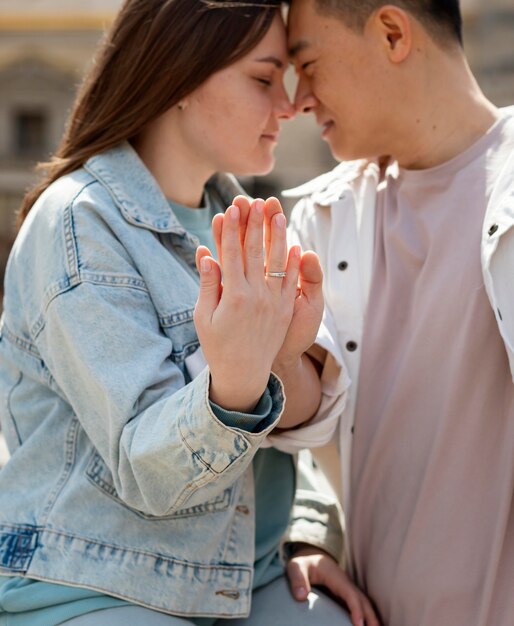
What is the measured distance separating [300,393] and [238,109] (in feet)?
2.21

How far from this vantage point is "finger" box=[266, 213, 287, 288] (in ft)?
4.81

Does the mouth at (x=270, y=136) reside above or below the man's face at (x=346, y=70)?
below

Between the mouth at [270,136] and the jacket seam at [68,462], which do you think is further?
the mouth at [270,136]

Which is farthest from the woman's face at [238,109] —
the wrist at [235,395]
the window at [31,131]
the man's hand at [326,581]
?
the window at [31,131]

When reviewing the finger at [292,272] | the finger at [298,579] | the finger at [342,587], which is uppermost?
the finger at [292,272]

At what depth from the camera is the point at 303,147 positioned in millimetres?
18234

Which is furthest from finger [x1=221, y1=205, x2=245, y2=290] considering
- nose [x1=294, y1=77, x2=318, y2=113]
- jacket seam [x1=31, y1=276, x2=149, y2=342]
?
nose [x1=294, y1=77, x2=318, y2=113]

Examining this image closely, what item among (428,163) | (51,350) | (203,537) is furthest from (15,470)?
(428,163)

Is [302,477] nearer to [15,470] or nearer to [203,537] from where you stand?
[203,537]

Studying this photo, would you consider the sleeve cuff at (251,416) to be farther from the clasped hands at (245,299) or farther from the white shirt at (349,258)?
the white shirt at (349,258)

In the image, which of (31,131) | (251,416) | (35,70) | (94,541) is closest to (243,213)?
(251,416)

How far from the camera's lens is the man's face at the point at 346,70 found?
220cm

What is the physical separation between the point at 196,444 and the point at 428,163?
1.02 meters

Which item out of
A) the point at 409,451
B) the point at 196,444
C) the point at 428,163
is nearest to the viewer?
the point at 196,444
